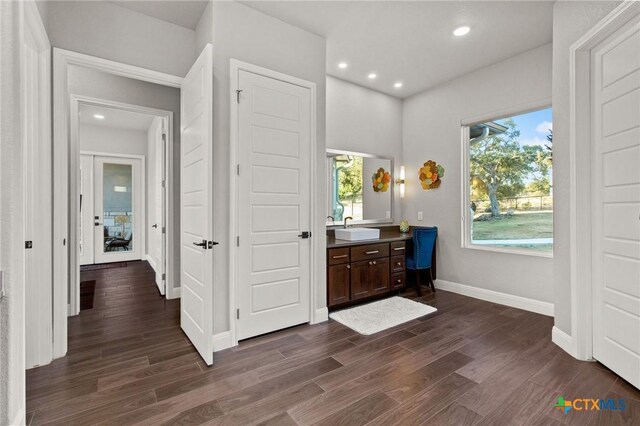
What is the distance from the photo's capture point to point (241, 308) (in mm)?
2699

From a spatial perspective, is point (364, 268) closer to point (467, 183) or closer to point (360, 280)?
point (360, 280)

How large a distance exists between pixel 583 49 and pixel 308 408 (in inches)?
126

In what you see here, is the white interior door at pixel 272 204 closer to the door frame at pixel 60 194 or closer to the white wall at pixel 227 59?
the white wall at pixel 227 59

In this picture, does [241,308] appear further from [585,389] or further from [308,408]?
[585,389]

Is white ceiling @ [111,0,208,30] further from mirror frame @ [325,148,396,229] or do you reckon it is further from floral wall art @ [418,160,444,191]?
floral wall art @ [418,160,444,191]

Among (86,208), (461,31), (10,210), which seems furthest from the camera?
(86,208)

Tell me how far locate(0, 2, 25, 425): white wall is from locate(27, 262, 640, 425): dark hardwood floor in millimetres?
537

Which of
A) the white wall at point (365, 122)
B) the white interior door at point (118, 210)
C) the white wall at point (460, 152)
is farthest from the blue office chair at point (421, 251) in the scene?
the white interior door at point (118, 210)

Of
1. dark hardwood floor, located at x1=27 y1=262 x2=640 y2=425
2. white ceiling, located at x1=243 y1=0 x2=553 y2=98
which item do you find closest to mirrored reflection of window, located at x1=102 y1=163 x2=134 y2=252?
dark hardwood floor, located at x1=27 y1=262 x2=640 y2=425

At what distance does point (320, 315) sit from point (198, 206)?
1621 millimetres

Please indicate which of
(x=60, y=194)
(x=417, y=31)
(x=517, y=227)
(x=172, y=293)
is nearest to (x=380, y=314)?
(x=517, y=227)

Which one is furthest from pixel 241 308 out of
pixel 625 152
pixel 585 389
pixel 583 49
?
pixel 583 49

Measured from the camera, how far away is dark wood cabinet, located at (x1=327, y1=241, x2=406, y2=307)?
3.42 m

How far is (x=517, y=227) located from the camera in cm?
370
